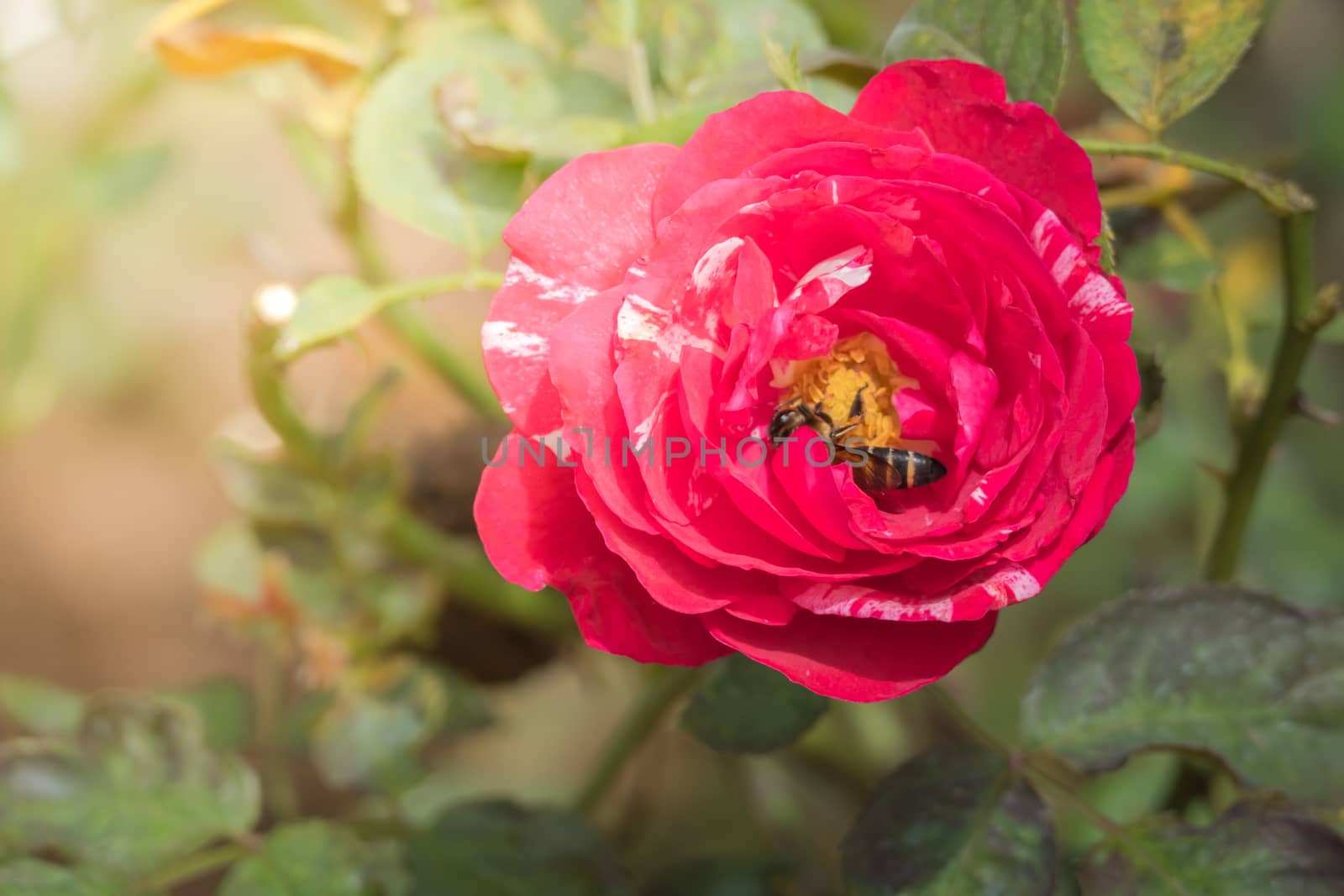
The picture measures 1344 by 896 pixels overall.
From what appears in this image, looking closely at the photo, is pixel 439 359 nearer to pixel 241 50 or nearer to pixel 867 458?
pixel 241 50

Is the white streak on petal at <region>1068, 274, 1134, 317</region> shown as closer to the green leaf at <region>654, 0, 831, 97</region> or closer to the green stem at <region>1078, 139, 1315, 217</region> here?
the green stem at <region>1078, 139, 1315, 217</region>

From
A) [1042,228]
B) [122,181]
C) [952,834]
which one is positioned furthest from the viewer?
[122,181]

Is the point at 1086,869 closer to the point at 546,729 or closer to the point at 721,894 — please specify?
the point at 721,894

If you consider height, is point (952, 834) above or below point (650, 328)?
below

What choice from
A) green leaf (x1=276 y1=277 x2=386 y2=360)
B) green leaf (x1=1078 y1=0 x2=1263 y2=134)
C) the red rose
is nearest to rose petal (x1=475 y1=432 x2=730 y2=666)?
the red rose

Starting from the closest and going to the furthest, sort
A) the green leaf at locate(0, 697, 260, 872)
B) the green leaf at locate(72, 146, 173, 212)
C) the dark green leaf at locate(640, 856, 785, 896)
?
1. the green leaf at locate(0, 697, 260, 872)
2. the dark green leaf at locate(640, 856, 785, 896)
3. the green leaf at locate(72, 146, 173, 212)

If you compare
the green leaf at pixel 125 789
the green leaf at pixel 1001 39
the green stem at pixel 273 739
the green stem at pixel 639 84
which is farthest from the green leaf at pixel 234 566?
the green leaf at pixel 1001 39

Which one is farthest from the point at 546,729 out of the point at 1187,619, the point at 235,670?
the point at 1187,619

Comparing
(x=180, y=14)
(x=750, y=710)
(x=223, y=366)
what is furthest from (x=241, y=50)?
(x=223, y=366)
